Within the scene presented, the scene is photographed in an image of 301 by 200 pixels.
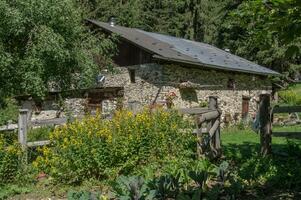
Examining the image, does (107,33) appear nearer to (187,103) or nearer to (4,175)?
(187,103)

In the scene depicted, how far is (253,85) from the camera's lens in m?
26.4

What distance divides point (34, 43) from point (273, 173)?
32.4 feet

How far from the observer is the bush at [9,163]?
285 inches

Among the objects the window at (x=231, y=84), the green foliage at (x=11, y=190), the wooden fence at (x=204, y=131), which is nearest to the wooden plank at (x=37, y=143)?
the wooden fence at (x=204, y=131)

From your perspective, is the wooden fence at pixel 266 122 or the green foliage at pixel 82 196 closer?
the green foliage at pixel 82 196

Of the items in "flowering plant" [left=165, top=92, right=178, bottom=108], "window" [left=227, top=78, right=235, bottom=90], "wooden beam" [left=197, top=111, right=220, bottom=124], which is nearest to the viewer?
"wooden beam" [left=197, top=111, right=220, bottom=124]

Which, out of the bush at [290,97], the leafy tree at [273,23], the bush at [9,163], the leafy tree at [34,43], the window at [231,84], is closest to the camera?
the leafy tree at [273,23]

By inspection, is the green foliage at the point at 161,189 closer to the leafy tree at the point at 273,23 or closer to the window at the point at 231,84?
the leafy tree at the point at 273,23

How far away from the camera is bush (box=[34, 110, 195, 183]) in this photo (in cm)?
699

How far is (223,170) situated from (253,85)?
21341 millimetres

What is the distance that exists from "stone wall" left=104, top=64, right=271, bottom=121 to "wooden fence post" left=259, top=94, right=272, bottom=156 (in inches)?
418

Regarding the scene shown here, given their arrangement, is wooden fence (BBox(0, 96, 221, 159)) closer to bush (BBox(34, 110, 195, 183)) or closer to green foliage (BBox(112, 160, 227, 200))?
bush (BBox(34, 110, 195, 183))

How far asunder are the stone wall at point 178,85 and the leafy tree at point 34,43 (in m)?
4.82

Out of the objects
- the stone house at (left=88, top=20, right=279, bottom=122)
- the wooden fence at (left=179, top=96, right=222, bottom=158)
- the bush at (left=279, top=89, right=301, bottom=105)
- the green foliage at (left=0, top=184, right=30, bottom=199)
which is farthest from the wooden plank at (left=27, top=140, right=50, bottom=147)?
the bush at (left=279, top=89, right=301, bottom=105)
